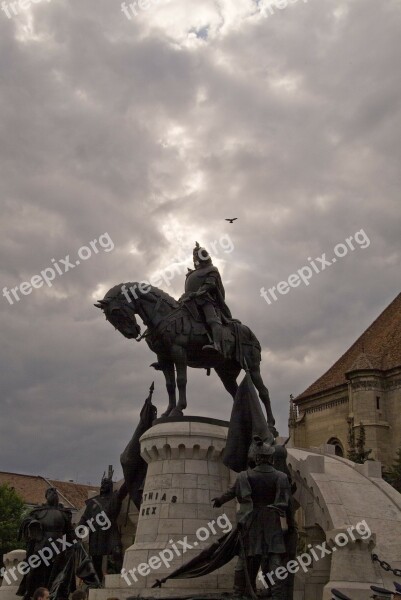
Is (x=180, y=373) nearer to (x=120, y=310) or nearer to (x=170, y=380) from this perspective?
(x=170, y=380)

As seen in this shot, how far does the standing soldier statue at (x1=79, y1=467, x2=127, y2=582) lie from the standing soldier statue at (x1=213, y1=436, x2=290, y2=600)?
15.7 ft

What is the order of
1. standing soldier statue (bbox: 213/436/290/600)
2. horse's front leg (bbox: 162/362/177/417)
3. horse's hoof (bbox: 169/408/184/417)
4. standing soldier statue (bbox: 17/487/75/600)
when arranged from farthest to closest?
horse's front leg (bbox: 162/362/177/417) < horse's hoof (bbox: 169/408/184/417) < standing soldier statue (bbox: 17/487/75/600) < standing soldier statue (bbox: 213/436/290/600)

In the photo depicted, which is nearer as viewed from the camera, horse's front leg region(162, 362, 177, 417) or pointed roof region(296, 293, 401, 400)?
horse's front leg region(162, 362, 177, 417)

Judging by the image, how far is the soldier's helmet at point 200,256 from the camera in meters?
14.8

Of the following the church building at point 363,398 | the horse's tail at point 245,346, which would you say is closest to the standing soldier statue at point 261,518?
the horse's tail at point 245,346

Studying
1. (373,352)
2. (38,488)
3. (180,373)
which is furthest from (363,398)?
(180,373)

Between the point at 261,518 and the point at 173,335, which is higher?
the point at 173,335

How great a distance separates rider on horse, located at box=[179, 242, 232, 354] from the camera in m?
13.9

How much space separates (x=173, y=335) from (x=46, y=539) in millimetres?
4554

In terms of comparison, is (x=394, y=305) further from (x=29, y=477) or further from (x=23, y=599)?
(x=23, y=599)

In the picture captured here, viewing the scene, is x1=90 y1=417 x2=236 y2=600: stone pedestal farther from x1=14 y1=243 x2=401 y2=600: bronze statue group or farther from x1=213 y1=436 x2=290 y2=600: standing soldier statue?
x1=213 y1=436 x2=290 y2=600: standing soldier statue

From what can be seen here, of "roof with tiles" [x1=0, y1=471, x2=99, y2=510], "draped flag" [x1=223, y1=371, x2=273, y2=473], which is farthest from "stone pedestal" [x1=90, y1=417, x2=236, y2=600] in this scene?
"roof with tiles" [x1=0, y1=471, x2=99, y2=510]

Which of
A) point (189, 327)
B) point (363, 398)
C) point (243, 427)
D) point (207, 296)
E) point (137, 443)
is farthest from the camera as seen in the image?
point (363, 398)

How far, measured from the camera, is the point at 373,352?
47531 mm
